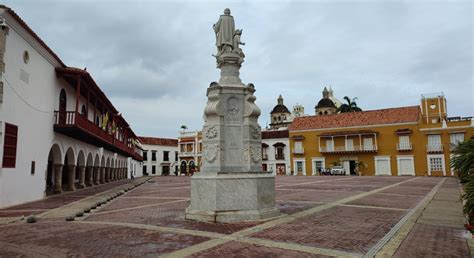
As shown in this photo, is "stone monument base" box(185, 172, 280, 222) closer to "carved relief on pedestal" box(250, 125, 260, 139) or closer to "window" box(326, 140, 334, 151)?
"carved relief on pedestal" box(250, 125, 260, 139)

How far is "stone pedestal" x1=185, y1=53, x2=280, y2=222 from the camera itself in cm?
806

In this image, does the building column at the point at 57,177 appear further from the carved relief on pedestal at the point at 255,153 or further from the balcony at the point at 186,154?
the balcony at the point at 186,154

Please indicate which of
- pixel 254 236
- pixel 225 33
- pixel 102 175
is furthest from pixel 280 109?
pixel 254 236

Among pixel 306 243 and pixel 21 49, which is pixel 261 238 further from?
pixel 21 49

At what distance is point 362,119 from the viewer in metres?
44.5

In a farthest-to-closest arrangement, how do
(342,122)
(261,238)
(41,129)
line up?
(342,122) → (41,129) → (261,238)

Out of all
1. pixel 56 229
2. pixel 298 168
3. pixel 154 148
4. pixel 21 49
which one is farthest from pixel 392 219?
pixel 154 148

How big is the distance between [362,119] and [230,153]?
3947 centimetres

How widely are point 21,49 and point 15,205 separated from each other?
6098 millimetres

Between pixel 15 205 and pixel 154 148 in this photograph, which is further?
pixel 154 148

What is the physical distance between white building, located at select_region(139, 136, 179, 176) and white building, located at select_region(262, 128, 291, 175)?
76.4 feet

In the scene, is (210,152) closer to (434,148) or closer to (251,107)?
(251,107)

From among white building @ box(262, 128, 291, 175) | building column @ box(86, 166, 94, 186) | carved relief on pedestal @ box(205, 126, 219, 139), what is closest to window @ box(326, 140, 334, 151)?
white building @ box(262, 128, 291, 175)

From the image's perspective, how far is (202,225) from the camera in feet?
24.6
